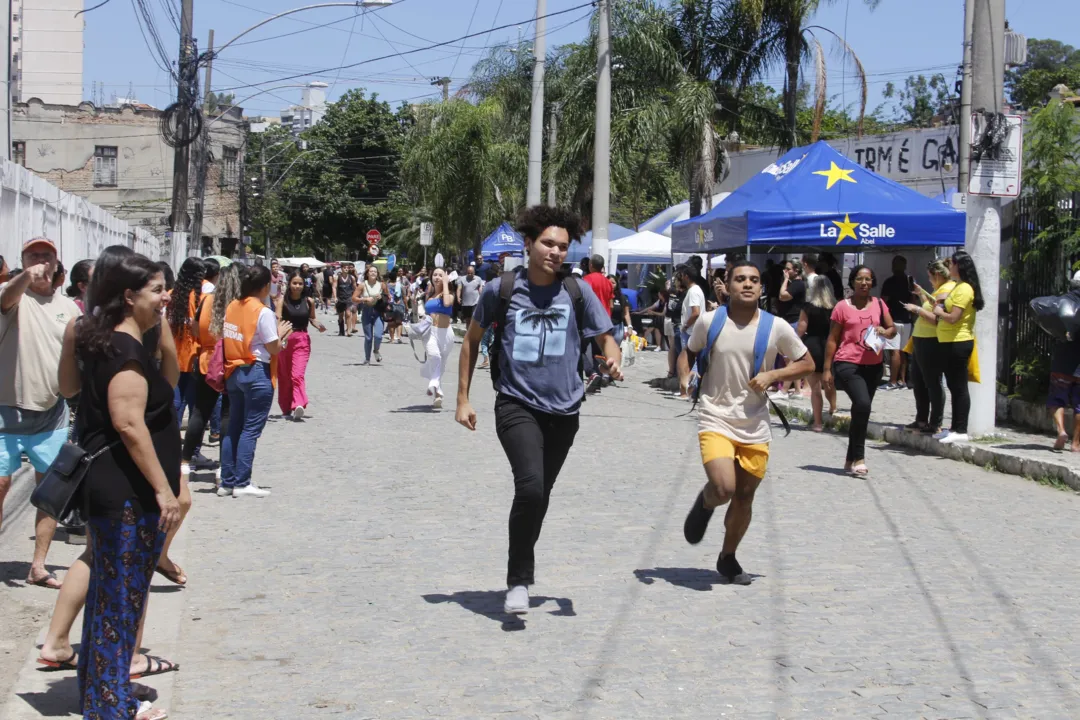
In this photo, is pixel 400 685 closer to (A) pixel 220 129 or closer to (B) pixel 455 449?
(B) pixel 455 449

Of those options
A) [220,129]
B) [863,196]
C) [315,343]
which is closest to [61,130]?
[220,129]

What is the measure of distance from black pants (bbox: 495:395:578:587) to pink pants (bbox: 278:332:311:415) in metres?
8.36

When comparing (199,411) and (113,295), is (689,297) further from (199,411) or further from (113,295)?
(113,295)

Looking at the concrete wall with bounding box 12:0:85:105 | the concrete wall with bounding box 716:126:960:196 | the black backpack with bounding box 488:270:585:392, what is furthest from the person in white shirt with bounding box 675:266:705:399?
the concrete wall with bounding box 12:0:85:105

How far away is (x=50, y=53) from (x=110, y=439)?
5525 cm

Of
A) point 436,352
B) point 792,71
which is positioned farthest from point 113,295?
point 792,71

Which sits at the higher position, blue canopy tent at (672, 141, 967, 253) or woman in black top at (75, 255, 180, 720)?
blue canopy tent at (672, 141, 967, 253)

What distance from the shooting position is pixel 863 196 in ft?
57.2

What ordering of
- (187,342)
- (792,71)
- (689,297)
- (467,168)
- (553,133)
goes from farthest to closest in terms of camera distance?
1. (467,168)
2. (553,133)
3. (792,71)
4. (689,297)
5. (187,342)

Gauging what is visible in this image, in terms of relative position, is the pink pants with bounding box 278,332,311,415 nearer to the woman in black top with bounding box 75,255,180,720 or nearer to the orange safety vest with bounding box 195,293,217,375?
the orange safety vest with bounding box 195,293,217,375

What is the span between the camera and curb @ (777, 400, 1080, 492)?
35.5 ft

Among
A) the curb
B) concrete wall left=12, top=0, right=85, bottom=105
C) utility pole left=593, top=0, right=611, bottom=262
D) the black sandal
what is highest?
concrete wall left=12, top=0, right=85, bottom=105

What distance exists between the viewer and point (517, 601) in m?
6.00

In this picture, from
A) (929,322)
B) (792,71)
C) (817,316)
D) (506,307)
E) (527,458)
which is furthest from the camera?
(792,71)
